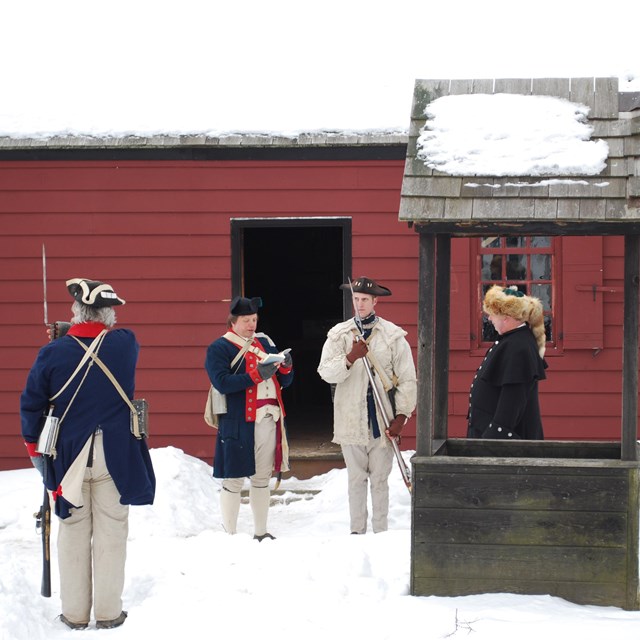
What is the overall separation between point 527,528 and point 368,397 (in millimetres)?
1874

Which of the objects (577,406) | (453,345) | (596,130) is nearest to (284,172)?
(453,345)

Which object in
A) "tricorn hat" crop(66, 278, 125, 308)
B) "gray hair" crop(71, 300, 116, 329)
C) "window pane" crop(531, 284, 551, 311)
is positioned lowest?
"window pane" crop(531, 284, 551, 311)

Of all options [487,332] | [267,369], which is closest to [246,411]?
[267,369]

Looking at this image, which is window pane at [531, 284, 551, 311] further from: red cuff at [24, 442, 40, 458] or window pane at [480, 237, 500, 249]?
red cuff at [24, 442, 40, 458]

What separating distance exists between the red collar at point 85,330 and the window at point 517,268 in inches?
210

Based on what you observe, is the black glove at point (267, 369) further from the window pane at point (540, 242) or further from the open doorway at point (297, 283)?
the open doorway at point (297, 283)

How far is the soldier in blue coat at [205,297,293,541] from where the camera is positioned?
6.96 m

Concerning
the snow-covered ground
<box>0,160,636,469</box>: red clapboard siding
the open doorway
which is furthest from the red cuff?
the open doorway

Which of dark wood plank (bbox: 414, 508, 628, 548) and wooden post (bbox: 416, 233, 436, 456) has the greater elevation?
wooden post (bbox: 416, 233, 436, 456)

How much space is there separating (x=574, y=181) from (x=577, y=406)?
4.90m

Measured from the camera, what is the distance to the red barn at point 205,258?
9867 mm

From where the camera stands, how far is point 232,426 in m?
7.07

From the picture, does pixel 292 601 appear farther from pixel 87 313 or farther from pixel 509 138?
pixel 509 138

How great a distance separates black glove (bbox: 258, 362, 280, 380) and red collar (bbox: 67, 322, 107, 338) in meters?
1.65
